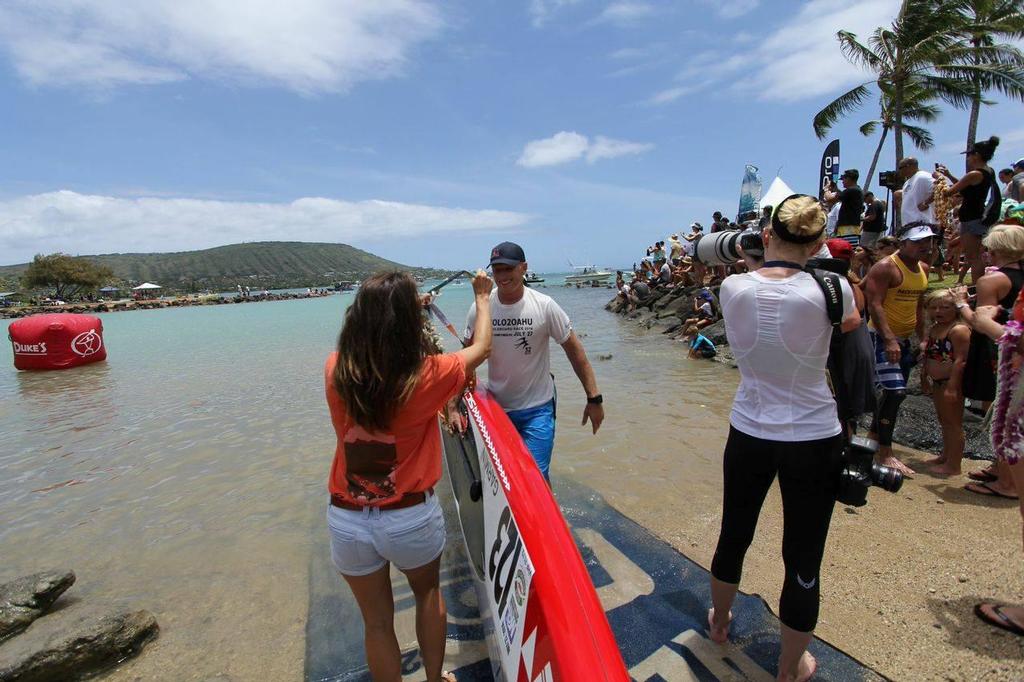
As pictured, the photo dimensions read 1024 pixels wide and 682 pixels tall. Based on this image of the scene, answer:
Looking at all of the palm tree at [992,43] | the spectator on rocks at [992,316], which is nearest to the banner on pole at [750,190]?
the palm tree at [992,43]

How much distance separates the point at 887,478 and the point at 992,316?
1.60 meters

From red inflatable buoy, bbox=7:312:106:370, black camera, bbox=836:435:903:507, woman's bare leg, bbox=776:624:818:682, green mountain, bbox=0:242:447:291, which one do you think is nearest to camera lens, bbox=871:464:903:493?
black camera, bbox=836:435:903:507

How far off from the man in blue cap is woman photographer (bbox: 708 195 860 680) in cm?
126

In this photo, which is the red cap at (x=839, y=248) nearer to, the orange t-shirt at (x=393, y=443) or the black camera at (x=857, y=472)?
the black camera at (x=857, y=472)

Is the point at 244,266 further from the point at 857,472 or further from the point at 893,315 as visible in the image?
the point at 857,472

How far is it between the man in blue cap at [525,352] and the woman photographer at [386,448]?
3.79 ft

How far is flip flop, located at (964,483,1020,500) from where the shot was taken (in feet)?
12.1

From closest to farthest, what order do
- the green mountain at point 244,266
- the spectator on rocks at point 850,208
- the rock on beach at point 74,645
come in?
1. the rock on beach at point 74,645
2. the spectator on rocks at point 850,208
3. the green mountain at point 244,266

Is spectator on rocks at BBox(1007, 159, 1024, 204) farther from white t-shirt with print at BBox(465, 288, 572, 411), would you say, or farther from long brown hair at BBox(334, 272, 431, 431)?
long brown hair at BBox(334, 272, 431, 431)

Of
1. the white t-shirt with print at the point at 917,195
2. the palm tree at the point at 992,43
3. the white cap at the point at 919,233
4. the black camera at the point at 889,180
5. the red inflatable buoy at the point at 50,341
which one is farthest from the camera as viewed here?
the palm tree at the point at 992,43

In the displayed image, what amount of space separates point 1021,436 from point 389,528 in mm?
2765

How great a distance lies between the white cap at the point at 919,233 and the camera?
12.4 feet

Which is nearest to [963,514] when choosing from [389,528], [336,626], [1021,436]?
[1021,436]

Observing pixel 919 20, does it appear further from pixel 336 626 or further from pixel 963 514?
pixel 336 626
